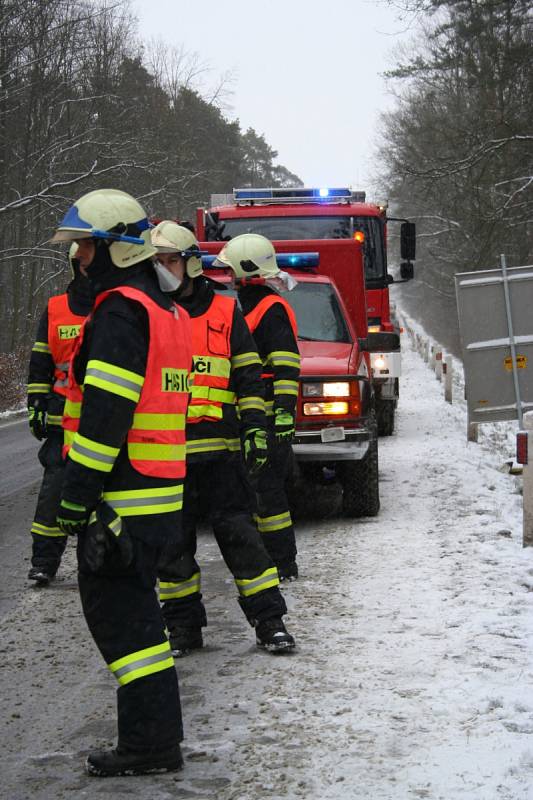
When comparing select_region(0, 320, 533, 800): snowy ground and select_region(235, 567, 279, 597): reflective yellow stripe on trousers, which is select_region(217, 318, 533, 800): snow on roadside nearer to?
select_region(0, 320, 533, 800): snowy ground

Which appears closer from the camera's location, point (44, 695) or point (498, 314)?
point (44, 695)

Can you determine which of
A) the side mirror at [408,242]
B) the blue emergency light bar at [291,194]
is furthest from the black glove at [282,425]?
the side mirror at [408,242]

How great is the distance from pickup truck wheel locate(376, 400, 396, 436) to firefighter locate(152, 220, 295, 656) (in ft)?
33.1

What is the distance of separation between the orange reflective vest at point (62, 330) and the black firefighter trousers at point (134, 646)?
10.3 ft

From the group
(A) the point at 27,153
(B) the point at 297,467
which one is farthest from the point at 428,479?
(A) the point at 27,153

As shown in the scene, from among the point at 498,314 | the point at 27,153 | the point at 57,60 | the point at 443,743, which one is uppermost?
the point at 57,60

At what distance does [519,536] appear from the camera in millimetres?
8375

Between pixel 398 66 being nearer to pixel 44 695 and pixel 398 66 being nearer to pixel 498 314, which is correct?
pixel 498 314

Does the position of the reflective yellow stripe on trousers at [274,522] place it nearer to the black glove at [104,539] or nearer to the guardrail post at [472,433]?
the black glove at [104,539]

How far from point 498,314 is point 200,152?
115 ft

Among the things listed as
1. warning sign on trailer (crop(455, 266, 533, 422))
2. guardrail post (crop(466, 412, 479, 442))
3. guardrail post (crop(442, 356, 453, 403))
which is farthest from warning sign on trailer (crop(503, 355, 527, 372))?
guardrail post (crop(442, 356, 453, 403))

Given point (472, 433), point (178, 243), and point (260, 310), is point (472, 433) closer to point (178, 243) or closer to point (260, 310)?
point (260, 310)

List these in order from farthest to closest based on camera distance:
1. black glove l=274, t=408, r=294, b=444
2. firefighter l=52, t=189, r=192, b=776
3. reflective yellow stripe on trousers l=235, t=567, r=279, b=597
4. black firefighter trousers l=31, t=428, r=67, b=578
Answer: black firefighter trousers l=31, t=428, r=67, b=578 → black glove l=274, t=408, r=294, b=444 → reflective yellow stripe on trousers l=235, t=567, r=279, b=597 → firefighter l=52, t=189, r=192, b=776

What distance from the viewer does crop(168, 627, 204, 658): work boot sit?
569cm
